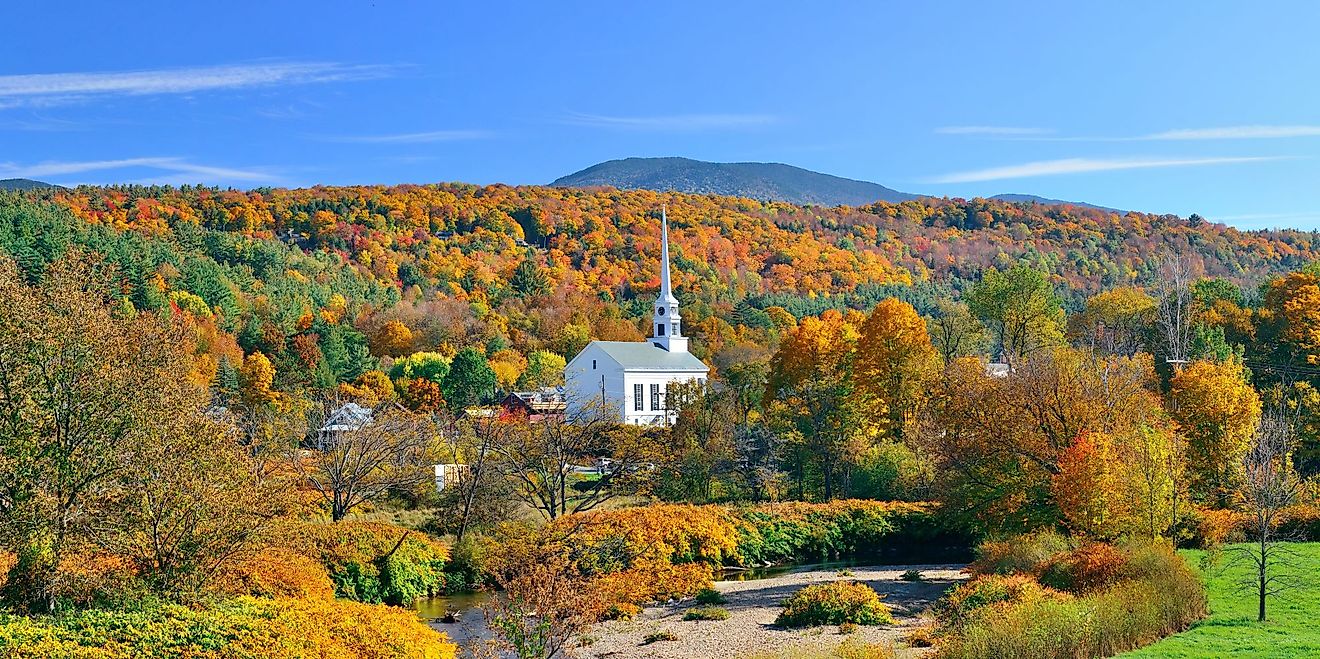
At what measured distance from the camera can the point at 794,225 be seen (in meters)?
144

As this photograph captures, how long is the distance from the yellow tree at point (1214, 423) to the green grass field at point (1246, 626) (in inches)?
395

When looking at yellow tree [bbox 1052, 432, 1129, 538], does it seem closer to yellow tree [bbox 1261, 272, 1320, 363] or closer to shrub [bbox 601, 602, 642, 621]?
shrub [bbox 601, 602, 642, 621]

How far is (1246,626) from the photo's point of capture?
20.7m

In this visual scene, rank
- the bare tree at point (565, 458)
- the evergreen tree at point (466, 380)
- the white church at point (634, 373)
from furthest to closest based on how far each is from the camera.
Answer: the white church at point (634, 373)
the evergreen tree at point (466, 380)
the bare tree at point (565, 458)

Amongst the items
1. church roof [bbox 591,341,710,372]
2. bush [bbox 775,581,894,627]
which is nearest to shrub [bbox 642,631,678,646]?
bush [bbox 775,581,894,627]

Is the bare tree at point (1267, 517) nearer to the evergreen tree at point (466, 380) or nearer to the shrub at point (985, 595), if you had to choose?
the shrub at point (985, 595)

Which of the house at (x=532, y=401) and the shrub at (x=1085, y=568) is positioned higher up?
the house at (x=532, y=401)

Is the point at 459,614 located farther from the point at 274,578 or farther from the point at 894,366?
the point at 894,366

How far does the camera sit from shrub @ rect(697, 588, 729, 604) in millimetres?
30234

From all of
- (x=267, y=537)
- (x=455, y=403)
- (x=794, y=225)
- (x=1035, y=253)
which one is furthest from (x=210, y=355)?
(x=1035, y=253)

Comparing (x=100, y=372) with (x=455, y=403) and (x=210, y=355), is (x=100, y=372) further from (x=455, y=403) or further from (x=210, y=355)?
(x=210, y=355)

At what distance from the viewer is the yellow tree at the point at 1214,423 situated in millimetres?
36562

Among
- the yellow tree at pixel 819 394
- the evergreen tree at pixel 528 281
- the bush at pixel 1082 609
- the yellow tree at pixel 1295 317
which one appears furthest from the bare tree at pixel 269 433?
the evergreen tree at pixel 528 281

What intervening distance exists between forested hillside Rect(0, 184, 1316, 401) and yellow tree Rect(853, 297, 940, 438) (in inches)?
978
